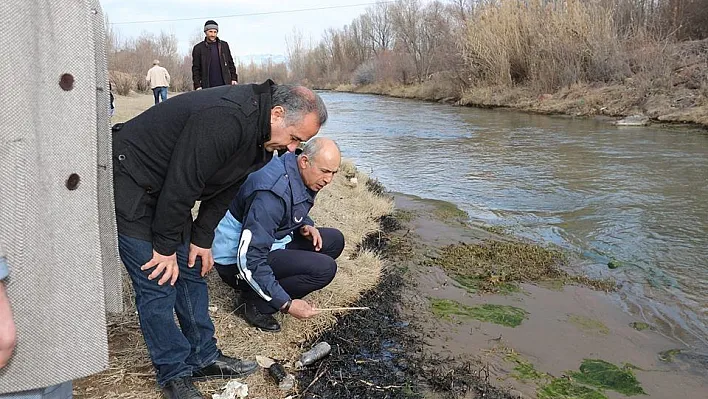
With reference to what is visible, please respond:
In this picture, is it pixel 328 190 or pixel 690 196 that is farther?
pixel 690 196

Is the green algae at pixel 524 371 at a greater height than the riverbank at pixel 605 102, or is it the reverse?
the riverbank at pixel 605 102

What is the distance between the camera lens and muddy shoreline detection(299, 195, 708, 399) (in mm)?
3226

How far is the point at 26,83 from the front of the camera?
140 centimetres

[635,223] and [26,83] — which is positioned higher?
[26,83]

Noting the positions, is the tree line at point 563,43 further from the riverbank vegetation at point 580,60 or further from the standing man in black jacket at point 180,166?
the standing man in black jacket at point 180,166

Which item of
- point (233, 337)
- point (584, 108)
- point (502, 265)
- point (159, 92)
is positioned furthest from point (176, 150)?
point (584, 108)

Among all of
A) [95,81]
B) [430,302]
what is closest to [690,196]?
[430,302]

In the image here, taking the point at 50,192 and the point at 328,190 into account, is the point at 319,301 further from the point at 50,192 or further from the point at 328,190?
the point at 328,190

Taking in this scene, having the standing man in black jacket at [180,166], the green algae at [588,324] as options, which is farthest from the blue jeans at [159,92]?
the standing man in black jacket at [180,166]

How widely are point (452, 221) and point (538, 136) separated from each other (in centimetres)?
872

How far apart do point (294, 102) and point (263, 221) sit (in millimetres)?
992

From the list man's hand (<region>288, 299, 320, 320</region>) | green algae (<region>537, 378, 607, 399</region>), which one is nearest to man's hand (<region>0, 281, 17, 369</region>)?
man's hand (<region>288, 299, 320, 320</region>)

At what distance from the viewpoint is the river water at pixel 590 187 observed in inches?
210

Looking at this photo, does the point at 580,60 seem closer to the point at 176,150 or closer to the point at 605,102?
the point at 605,102
